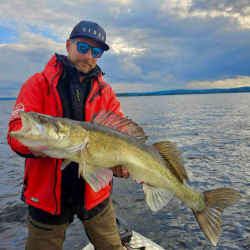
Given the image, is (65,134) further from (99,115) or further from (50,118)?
(99,115)

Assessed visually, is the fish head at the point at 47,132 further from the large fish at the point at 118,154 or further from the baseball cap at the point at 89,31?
the baseball cap at the point at 89,31

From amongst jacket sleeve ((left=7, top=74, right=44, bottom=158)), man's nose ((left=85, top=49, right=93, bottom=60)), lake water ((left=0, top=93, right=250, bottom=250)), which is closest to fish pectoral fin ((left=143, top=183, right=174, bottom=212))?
jacket sleeve ((left=7, top=74, right=44, bottom=158))

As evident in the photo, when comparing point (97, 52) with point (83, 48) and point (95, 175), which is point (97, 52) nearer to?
point (83, 48)

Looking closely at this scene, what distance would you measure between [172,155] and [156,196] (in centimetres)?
68

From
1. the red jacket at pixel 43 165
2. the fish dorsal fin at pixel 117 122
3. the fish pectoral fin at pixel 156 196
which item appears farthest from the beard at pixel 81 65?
the fish pectoral fin at pixel 156 196

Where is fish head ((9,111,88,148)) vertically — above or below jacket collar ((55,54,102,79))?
below

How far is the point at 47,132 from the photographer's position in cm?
255

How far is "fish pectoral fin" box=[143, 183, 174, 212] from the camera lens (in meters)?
3.41

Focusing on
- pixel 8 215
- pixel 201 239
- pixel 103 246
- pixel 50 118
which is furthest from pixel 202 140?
pixel 50 118

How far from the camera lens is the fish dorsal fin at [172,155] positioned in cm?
355

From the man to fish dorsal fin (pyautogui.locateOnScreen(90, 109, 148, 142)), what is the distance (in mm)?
434

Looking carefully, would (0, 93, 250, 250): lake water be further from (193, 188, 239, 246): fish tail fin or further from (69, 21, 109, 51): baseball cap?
(69, 21, 109, 51): baseball cap

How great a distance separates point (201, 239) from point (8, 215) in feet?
19.1

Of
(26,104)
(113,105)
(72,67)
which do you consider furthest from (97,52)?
(26,104)
